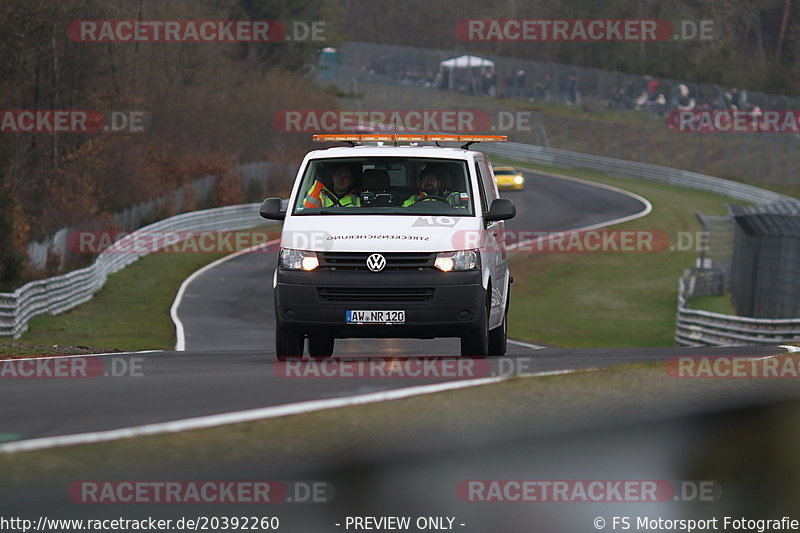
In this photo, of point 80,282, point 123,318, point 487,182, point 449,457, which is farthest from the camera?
point 80,282

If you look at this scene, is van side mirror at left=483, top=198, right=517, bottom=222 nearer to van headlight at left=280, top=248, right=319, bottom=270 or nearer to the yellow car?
van headlight at left=280, top=248, right=319, bottom=270

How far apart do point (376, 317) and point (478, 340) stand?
105 centimetres

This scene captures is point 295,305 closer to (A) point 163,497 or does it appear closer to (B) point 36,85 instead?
(A) point 163,497

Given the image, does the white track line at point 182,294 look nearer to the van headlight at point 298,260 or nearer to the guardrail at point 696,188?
the van headlight at point 298,260

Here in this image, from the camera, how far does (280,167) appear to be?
61062 mm

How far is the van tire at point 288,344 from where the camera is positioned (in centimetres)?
1129

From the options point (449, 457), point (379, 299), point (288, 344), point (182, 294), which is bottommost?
point (182, 294)

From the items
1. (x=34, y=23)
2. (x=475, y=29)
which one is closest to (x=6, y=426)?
(x=34, y=23)

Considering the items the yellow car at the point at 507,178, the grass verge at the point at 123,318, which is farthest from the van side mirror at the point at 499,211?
the yellow car at the point at 507,178

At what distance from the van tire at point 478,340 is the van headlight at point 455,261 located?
462mm

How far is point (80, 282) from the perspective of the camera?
3055 cm

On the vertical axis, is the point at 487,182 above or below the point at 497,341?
above

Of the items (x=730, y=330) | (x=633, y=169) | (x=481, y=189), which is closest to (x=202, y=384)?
(x=481, y=189)

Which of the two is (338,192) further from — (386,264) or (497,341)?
(497,341)
